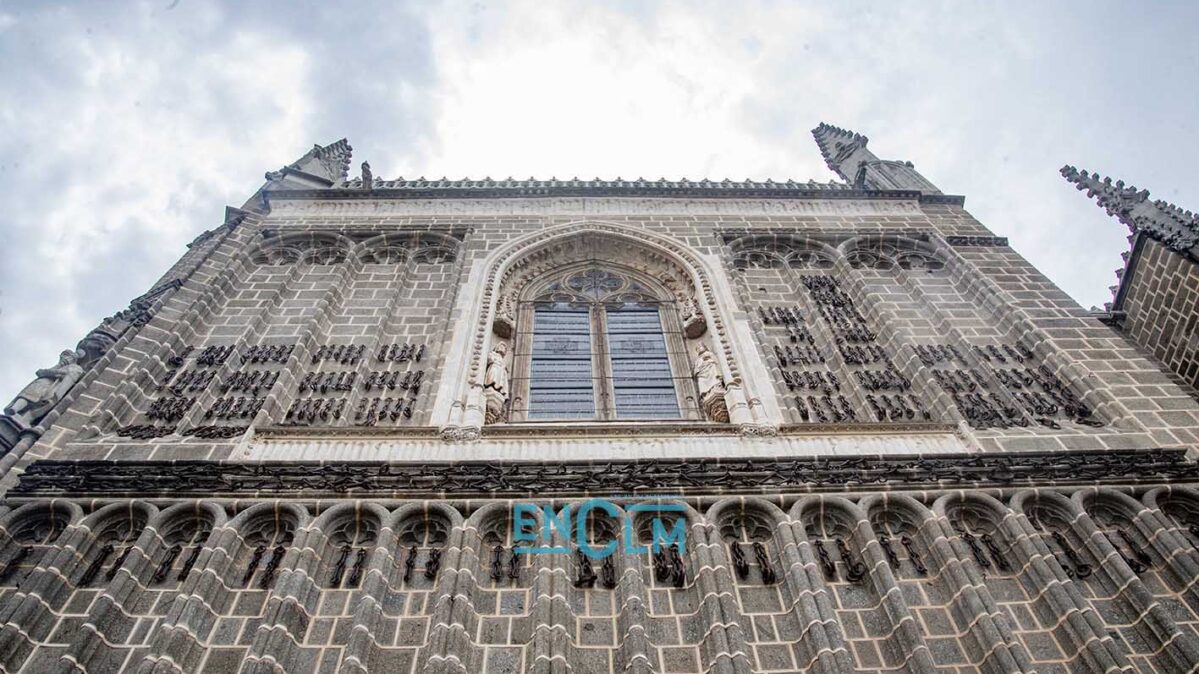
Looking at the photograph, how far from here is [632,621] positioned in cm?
767

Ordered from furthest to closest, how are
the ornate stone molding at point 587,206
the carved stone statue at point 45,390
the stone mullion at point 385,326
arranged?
the ornate stone molding at point 587,206, the stone mullion at point 385,326, the carved stone statue at point 45,390

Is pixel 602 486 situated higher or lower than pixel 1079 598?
higher

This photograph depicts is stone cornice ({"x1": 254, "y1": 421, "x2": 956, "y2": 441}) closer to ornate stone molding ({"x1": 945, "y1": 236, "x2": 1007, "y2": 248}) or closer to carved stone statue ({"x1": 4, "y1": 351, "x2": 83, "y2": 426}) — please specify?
carved stone statue ({"x1": 4, "y1": 351, "x2": 83, "y2": 426})

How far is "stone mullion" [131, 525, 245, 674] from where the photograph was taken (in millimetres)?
7246

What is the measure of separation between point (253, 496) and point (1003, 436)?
29.8 feet

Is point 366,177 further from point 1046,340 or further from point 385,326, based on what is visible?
point 1046,340

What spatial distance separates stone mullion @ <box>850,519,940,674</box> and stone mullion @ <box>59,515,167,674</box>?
7.08 m

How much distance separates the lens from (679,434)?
1055 centimetres

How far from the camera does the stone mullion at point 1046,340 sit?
11023 millimetres

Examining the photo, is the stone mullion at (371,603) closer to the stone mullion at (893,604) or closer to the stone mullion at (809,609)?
the stone mullion at (809,609)

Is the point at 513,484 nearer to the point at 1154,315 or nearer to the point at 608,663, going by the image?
the point at 608,663

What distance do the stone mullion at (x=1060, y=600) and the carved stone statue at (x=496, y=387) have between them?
6.57 metres

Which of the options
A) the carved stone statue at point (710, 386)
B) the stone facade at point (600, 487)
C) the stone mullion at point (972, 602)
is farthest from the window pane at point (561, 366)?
the stone mullion at point (972, 602)

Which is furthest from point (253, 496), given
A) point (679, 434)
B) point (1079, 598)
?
point (1079, 598)
